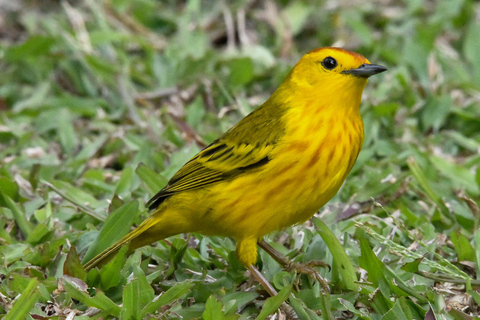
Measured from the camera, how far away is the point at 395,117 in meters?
5.80

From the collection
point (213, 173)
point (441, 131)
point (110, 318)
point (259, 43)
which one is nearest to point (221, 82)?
point (259, 43)

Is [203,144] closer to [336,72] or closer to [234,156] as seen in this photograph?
[234,156]

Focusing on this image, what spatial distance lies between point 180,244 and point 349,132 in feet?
3.66

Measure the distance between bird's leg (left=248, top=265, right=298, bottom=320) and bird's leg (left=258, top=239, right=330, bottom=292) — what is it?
0.18 m

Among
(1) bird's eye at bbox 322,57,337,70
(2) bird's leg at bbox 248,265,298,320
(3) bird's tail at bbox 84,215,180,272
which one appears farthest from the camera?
(1) bird's eye at bbox 322,57,337,70

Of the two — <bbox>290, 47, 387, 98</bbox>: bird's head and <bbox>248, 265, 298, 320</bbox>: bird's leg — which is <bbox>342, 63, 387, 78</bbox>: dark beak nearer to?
<bbox>290, 47, 387, 98</bbox>: bird's head

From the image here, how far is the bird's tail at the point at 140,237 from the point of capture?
381cm

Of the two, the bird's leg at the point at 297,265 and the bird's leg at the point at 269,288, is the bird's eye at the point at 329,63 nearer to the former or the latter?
the bird's leg at the point at 297,265

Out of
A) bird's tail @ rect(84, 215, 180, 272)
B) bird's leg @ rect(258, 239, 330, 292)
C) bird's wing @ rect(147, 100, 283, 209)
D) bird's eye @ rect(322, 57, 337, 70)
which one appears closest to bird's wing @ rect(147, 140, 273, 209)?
bird's wing @ rect(147, 100, 283, 209)

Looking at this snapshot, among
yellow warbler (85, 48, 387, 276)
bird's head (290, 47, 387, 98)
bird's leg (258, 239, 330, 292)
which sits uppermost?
bird's head (290, 47, 387, 98)

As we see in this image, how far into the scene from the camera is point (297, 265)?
3820 millimetres

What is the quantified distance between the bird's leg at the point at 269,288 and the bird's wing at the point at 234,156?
51 centimetres

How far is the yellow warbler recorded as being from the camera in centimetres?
367

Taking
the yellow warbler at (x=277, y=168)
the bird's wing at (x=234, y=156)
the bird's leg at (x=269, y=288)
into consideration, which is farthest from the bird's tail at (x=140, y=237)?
the bird's leg at (x=269, y=288)
